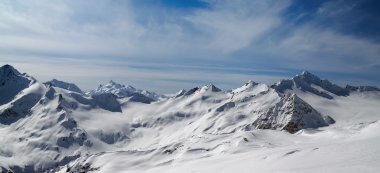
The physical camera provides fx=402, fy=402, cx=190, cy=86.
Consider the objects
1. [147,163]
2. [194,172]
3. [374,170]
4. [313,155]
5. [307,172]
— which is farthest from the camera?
[147,163]

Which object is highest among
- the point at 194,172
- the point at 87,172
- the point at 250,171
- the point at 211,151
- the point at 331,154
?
the point at 331,154

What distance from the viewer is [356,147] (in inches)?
1703

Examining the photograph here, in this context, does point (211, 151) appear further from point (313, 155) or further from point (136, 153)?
point (313, 155)

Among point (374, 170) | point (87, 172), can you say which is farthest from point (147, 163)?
point (374, 170)

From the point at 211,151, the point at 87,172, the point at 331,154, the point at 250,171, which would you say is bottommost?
the point at 87,172

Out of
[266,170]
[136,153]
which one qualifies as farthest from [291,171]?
[136,153]

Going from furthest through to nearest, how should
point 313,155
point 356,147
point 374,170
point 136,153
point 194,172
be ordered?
1. point 136,153
2. point 194,172
3. point 313,155
4. point 356,147
5. point 374,170

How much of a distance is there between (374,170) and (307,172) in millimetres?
6574

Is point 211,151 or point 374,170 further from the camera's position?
point 211,151

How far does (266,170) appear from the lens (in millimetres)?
44188

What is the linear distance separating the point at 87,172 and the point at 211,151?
48.1 meters

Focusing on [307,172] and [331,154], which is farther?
[331,154]

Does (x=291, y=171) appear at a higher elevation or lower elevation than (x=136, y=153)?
higher

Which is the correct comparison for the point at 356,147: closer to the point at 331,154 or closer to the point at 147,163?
the point at 331,154
